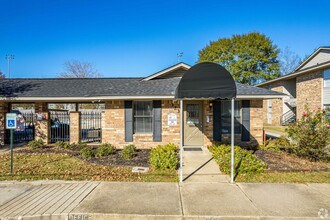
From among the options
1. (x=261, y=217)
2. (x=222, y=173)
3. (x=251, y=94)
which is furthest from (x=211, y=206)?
(x=251, y=94)

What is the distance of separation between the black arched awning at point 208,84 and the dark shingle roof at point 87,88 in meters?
3.62

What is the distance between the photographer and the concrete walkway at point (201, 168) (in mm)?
5766

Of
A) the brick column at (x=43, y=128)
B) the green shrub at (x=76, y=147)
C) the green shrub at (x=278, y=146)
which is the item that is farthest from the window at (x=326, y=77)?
the brick column at (x=43, y=128)

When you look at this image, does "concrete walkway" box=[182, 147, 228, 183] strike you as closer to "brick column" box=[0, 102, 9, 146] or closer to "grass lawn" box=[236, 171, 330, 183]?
"grass lawn" box=[236, 171, 330, 183]

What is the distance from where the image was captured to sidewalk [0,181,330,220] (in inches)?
149

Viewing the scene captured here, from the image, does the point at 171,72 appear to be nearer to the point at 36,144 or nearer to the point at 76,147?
the point at 76,147

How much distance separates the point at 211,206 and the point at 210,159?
369 cm

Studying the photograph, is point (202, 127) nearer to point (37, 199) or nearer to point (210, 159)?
point (210, 159)

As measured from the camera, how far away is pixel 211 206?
412 cm

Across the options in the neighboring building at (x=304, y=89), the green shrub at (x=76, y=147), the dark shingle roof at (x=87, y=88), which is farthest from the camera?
the neighboring building at (x=304, y=89)

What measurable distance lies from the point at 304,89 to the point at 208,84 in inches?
764

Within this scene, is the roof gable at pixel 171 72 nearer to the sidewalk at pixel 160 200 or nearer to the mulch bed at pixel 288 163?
the mulch bed at pixel 288 163

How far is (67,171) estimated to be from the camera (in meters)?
6.42

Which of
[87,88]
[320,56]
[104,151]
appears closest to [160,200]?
[104,151]
